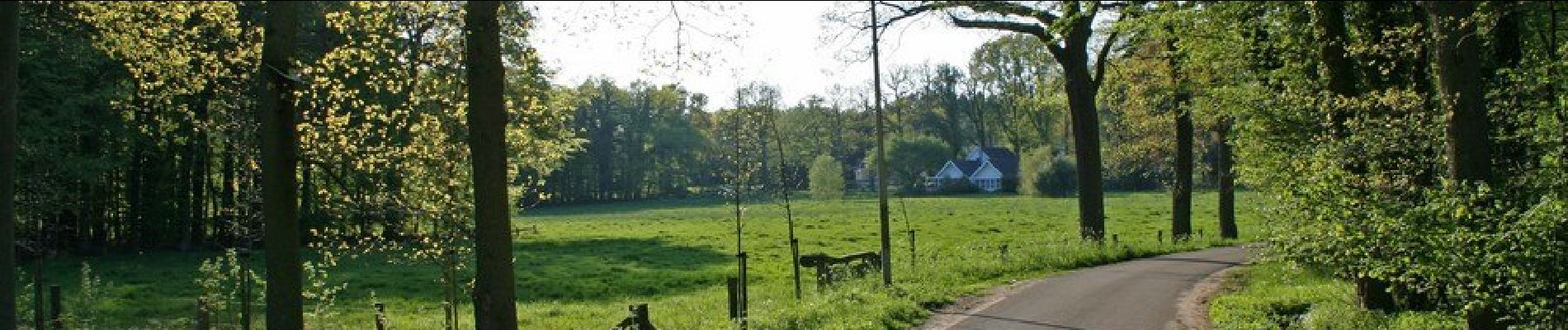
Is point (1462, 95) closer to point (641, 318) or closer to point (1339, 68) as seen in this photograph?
point (1339, 68)

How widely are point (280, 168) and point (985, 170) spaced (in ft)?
328

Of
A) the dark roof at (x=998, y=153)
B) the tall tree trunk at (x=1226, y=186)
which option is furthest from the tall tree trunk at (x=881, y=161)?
the dark roof at (x=998, y=153)

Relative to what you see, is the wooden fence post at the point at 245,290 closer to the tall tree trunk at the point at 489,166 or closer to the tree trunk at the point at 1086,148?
the tall tree trunk at the point at 489,166

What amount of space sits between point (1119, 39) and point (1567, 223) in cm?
1953

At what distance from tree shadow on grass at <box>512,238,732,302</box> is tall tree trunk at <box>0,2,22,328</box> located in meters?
15.1

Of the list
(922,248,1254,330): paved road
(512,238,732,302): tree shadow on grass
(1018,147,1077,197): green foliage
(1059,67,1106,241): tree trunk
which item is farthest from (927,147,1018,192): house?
(922,248,1254,330): paved road

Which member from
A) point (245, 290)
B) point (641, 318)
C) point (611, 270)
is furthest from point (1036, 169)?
point (245, 290)

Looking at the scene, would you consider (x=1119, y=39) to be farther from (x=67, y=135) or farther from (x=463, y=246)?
(x=67, y=135)

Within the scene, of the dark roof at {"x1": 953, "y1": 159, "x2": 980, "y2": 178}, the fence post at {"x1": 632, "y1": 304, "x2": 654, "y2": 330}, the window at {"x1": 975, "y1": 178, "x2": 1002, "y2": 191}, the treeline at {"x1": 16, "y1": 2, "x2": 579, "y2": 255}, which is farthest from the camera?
the window at {"x1": 975, "y1": 178, "x2": 1002, "y2": 191}

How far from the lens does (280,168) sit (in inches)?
318

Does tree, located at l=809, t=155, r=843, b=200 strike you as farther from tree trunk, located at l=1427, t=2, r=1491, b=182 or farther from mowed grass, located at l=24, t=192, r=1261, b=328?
tree trunk, located at l=1427, t=2, r=1491, b=182

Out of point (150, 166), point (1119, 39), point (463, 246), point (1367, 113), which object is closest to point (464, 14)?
point (463, 246)

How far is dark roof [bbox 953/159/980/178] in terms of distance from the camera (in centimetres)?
10038

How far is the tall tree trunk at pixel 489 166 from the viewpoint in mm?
8312
